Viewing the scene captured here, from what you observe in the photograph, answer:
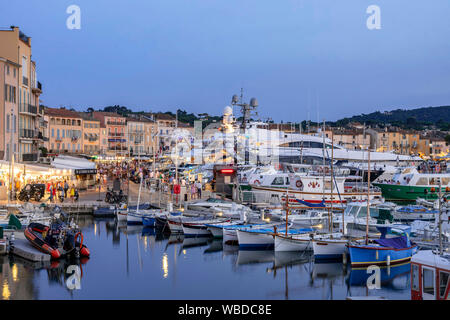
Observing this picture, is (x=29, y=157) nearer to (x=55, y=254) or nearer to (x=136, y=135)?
(x=55, y=254)

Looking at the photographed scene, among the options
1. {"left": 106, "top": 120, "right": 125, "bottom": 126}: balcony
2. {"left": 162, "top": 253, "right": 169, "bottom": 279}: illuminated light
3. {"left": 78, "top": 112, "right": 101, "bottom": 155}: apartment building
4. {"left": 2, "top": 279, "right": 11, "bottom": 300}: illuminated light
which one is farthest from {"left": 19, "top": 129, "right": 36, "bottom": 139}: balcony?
{"left": 106, "top": 120, "right": 125, "bottom": 126}: balcony

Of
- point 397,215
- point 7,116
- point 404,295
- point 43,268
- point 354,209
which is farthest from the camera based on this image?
point 7,116

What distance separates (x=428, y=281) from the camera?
50.9 feet

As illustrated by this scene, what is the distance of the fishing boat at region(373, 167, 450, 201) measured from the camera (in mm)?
49812

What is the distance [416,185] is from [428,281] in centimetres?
3706

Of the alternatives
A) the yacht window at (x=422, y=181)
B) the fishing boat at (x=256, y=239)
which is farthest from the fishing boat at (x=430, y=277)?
the yacht window at (x=422, y=181)

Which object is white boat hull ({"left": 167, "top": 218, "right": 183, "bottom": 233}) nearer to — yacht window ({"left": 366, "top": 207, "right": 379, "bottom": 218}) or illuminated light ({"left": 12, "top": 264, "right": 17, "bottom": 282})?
illuminated light ({"left": 12, "top": 264, "right": 17, "bottom": 282})

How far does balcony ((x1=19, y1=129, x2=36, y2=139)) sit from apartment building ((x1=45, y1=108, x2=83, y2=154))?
138 feet

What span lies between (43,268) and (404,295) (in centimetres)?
1469

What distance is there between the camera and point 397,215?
36531mm

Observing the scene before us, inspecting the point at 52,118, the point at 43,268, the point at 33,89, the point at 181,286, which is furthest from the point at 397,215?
the point at 52,118

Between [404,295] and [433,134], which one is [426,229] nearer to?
[404,295]

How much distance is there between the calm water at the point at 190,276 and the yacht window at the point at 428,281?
5411mm

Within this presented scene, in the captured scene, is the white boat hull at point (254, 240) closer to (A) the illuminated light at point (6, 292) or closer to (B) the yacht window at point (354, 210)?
(B) the yacht window at point (354, 210)
